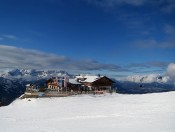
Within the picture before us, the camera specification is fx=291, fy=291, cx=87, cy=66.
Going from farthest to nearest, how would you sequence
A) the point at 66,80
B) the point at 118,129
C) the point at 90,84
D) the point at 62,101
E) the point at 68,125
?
the point at 90,84, the point at 66,80, the point at 62,101, the point at 68,125, the point at 118,129

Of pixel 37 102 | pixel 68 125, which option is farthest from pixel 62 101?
pixel 68 125

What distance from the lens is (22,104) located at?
63594mm

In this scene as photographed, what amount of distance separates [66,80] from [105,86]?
1588 cm

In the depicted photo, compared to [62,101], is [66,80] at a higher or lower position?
higher

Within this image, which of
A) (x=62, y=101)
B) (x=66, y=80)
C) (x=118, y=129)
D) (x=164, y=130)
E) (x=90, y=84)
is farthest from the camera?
(x=90, y=84)

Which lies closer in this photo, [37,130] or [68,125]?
[37,130]

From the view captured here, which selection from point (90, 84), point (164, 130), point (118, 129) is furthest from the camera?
point (90, 84)

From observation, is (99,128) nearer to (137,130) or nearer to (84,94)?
(137,130)

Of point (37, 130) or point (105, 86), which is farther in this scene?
point (105, 86)

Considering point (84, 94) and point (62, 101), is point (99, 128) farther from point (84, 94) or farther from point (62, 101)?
point (84, 94)

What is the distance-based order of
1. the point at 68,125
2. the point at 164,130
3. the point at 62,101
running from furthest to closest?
the point at 62,101 < the point at 68,125 < the point at 164,130

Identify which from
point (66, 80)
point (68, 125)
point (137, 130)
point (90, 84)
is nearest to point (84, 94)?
point (66, 80)

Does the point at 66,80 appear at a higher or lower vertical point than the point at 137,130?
higher

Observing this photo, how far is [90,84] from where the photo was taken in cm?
9219
